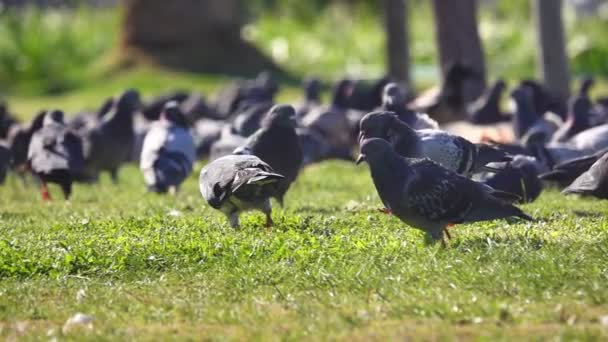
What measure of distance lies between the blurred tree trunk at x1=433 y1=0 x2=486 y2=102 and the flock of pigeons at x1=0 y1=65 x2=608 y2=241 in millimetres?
343

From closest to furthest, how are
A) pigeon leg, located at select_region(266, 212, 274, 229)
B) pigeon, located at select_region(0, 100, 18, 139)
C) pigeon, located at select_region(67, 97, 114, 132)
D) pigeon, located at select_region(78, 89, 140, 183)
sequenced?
pigeon leg, located at select_region(266, 212, 274, 229)
pigeon, located at select_region(78, 89, 140, 183)
pigeon, located at select_region(0, 100, 18, 139)
pigeon, located at select_region(67, 97, 114, 132)

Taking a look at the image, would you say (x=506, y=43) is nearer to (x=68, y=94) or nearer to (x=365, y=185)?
(x=68, y=94)

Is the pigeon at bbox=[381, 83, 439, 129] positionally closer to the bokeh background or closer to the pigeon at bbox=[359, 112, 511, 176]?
the pigeon at bbox=[359, 112, 511, 176]

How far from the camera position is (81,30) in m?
34.0

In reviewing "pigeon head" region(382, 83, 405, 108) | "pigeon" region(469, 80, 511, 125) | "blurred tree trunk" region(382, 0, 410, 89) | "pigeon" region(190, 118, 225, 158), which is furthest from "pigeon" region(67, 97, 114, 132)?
"blurred tree trunk" region(382, 0, 410, 89)

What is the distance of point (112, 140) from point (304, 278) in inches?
321

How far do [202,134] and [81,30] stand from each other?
1734 centimetres

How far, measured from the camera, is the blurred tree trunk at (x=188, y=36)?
2864cm

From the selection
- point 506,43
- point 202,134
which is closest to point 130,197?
point 202,134

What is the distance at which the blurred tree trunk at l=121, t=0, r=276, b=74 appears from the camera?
94.0 feet

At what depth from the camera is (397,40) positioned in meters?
22.3

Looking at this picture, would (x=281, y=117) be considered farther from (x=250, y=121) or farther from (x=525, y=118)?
(x=525, y=118)

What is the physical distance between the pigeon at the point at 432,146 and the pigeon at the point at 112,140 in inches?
231

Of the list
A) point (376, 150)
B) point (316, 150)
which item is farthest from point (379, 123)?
point (316, 150)
